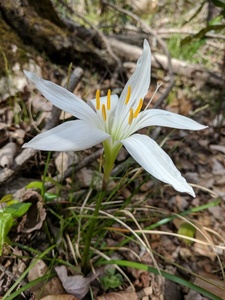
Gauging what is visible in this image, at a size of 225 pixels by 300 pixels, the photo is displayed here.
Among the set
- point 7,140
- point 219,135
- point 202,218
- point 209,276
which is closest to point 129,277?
point 209,276

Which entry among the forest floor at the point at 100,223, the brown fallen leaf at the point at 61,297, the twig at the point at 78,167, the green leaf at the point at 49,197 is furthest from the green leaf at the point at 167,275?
the twig at the point at 78,167

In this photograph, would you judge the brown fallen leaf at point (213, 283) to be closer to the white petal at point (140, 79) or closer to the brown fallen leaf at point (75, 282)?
the brown fallen leaf at point (75, 282)

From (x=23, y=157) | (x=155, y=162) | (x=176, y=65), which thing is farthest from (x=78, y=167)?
(x=176, y=65)

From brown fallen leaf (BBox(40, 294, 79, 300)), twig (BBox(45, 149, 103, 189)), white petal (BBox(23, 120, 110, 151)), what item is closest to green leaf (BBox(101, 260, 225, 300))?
brown fallen leaf (BBox(40, 294, 79, 300))

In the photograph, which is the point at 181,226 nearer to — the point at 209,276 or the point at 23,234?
the point at 209,276

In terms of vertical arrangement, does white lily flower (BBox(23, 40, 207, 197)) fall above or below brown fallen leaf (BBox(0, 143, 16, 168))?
above

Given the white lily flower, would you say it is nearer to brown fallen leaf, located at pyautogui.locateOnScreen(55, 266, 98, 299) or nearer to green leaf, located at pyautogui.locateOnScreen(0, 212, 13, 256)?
green leaf, located at pyautogui.locateOnScreen(0, 212, 13, 256)

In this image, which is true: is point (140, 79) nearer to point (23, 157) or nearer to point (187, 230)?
point (23, 157)
